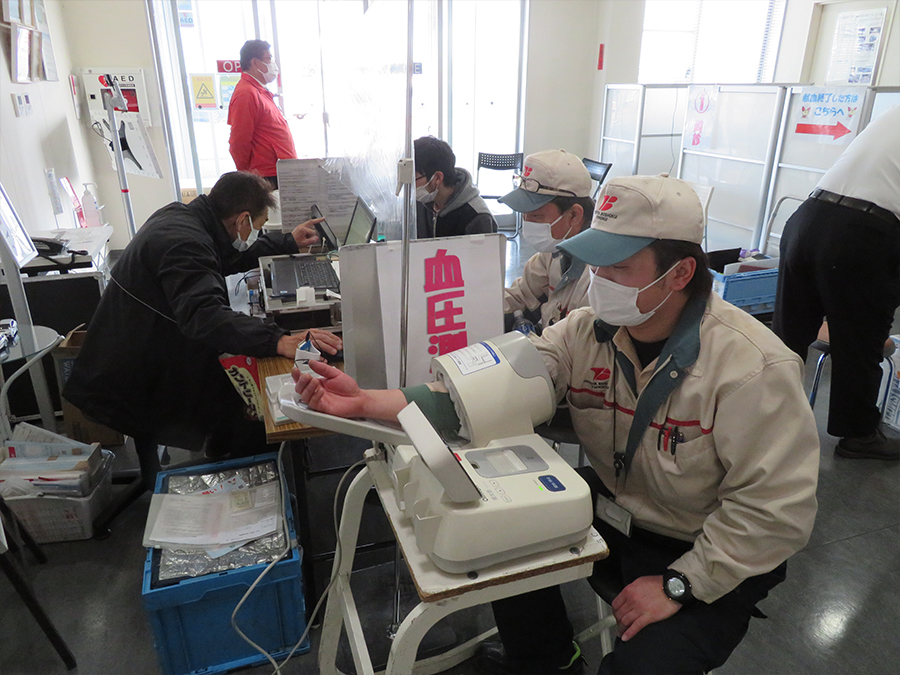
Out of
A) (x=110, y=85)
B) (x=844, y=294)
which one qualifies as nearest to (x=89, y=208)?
(x=110, y=85)

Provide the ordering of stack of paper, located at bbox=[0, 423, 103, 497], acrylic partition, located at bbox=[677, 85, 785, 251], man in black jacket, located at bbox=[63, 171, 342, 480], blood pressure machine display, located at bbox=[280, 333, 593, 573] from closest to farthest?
blood pressure machine display, located at bbox=[280, 333, 593, 573] < man in black jacket, located at bbox=[63, 171, 342, 480] < stack of paper, located at bbox=[0, 423, 103, 497] < acrylic partition, located at bbox=[677, 85, 785, 251]

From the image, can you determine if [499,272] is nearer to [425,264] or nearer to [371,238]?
[425,264]

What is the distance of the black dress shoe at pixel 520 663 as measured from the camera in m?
1.43

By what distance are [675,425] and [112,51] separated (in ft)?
18.6

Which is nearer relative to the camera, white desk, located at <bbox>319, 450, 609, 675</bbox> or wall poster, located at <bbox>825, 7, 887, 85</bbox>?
white desk, located at <bbox>319, 450, 609, 675</bbox>

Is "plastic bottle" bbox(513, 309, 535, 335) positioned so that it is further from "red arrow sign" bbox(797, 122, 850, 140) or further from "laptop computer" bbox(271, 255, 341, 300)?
"red arrow sign" bbox(797, 122, 850, 140)

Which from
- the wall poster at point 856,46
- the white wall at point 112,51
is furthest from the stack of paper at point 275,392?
the wall poster at point 856,46

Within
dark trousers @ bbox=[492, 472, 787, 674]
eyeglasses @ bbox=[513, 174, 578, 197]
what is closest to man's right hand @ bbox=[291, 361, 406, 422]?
dark trousers @ bbox=[492, 472, 787, 674]

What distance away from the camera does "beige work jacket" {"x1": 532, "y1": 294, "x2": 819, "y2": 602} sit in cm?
100

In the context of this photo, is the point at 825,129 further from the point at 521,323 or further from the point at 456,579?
the point at 456,579

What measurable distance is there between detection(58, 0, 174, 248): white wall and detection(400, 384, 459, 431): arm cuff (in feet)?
17.2

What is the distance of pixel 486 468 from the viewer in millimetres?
973

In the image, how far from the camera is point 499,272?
1415 millimetres

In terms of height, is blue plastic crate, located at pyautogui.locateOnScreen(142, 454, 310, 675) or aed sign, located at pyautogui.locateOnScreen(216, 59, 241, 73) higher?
aed sign, located at pyautogui.locateOnScreen(216, 59, 241, 73)
